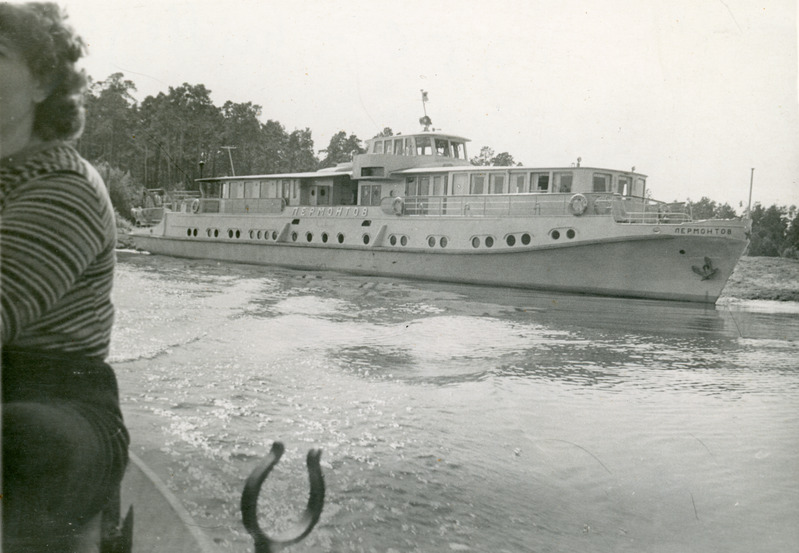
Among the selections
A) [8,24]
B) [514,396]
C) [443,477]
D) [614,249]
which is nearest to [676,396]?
[514,396]

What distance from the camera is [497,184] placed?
49.4ft

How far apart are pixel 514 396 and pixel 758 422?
4.94ft

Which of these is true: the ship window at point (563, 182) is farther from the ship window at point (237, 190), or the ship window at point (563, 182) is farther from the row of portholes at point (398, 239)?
the ship window at point (237, 190)

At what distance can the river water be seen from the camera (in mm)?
2279

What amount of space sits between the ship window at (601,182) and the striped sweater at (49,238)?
1426cm

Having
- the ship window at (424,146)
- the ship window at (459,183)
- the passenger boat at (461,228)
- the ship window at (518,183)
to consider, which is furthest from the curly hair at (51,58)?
the ship window at (424,146)

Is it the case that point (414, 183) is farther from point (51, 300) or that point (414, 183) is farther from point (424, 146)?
point (51, 300)

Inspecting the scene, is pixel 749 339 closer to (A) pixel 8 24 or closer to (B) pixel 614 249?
(B) pixel 614 249

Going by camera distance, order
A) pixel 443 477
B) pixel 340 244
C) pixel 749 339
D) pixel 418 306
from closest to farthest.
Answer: pixel 443 477 < pixel 749 339 < pixel 418 306 < pixel 340 244

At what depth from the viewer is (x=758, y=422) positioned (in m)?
3.87

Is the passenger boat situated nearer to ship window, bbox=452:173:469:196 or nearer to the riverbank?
ship window, bbox=452:173:469:196

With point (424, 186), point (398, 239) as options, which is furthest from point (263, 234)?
point (424, 186)

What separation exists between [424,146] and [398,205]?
305 centimetres

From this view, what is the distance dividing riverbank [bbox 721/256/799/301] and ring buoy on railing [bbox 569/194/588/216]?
3.92m
